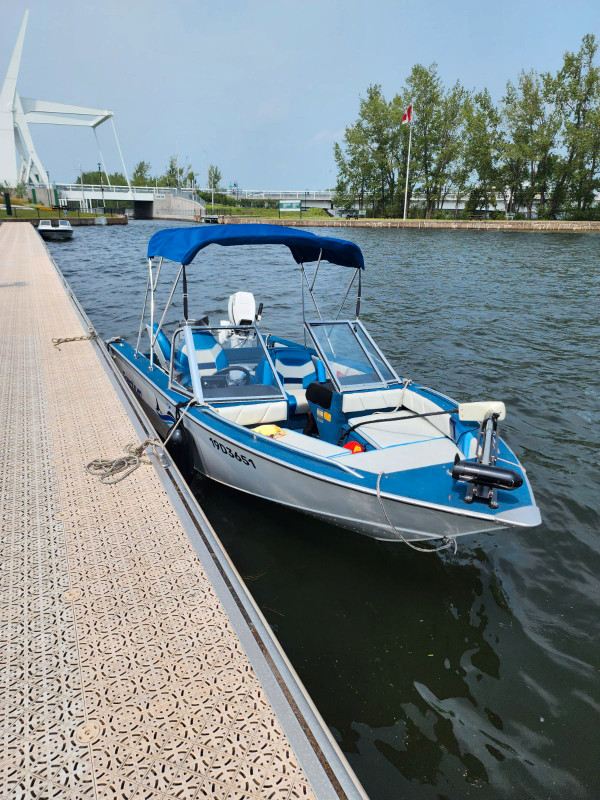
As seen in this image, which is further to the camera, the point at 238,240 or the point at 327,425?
the point at 238,240

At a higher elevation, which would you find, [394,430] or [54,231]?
[54,231]

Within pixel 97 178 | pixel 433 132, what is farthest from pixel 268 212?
pixel 97 178

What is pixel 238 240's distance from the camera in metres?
6.74

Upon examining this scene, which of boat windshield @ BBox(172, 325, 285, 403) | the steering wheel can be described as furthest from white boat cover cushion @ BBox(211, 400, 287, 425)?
the steering wheel

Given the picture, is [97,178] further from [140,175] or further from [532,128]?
[532,128]

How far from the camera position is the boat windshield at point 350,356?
6.85 m

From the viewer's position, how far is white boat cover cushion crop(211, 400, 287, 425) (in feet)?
20.3

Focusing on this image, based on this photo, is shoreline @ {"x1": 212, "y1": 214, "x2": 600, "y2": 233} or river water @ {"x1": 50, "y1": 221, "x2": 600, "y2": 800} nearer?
river water @ {"x1": 50, "y1": 221, "x2": 600, "y2": 800}

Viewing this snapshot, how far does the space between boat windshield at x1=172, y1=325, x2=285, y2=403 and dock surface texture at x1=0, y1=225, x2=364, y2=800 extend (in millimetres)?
1684

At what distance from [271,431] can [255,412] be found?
0.62 meters

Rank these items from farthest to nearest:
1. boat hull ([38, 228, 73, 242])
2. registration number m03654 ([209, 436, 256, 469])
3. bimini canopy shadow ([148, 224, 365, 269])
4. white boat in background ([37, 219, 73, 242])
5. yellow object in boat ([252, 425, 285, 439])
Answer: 1. boat hull ([38, 228, 73, 242])
2. white boat in background ([37, 219, 73, 242])
3. bimini canopy shadow ([148, 224, 365, 269])
4. yellow object in boat ([252, 425, 285, 439])
5. registration number m03654 ([209, 436, 256, 469])

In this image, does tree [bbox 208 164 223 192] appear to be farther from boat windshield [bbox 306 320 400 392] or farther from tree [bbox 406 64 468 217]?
boat windshield [bbox 306 320 400 392]

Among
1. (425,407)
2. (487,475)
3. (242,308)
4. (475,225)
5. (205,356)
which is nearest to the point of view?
(487,475)

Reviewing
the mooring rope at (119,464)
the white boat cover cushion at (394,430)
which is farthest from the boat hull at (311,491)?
the white boat cover cushion at (394,430)
